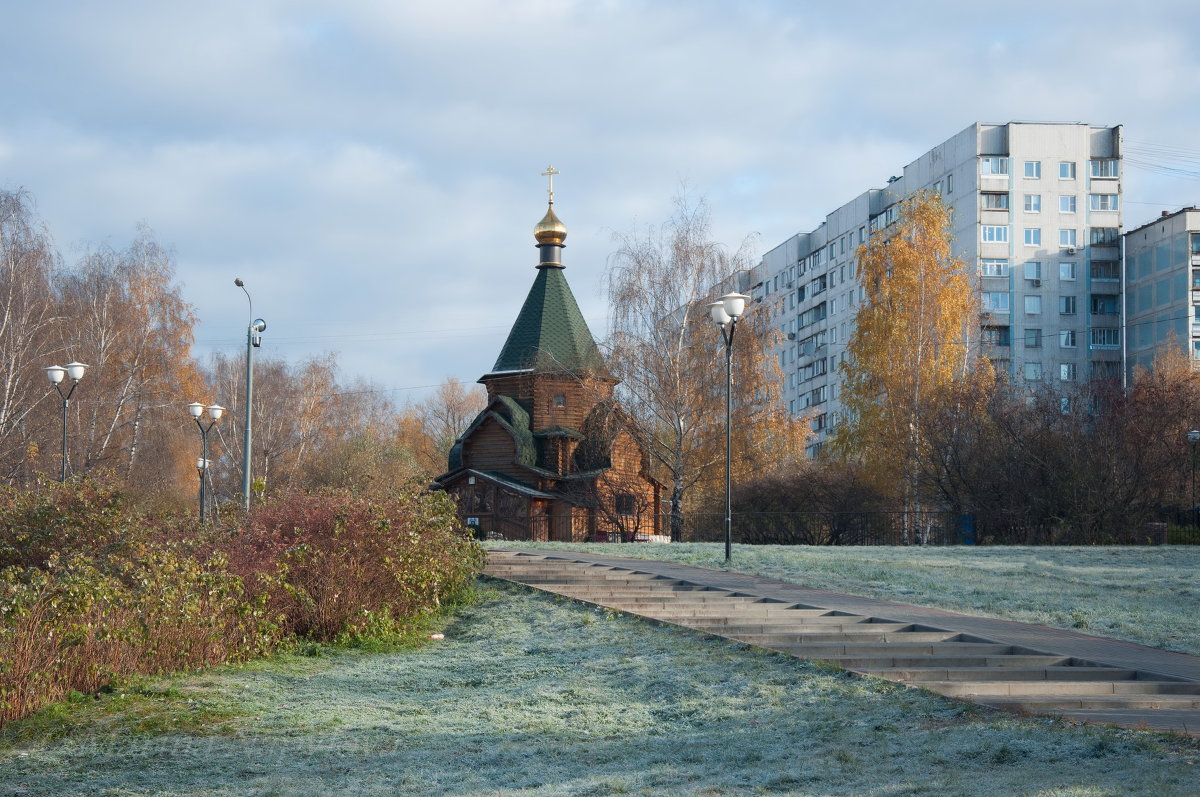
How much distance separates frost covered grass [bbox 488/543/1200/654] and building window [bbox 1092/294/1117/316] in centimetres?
4384

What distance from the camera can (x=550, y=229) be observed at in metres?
41.4

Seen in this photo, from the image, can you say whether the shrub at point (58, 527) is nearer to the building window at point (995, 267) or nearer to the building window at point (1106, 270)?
the building window at point (995, 267)

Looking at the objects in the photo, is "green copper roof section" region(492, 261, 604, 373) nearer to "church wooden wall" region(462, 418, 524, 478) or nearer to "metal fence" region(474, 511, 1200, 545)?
"church wooden wall" region(462, 418, 524, 478)

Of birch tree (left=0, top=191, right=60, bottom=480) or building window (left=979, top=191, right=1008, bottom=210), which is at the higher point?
building window (left=979, top=191, right=1008, bottom=210)

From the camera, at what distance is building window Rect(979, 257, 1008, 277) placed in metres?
64.0

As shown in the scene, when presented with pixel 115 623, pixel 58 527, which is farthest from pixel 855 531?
pixel 115 623

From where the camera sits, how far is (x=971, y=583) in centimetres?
1794

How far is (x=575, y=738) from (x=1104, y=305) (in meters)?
63.6

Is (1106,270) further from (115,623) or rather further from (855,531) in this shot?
(115,623)

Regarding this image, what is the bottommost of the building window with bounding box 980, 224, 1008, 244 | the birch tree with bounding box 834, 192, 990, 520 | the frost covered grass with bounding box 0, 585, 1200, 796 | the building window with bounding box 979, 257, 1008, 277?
the frost covered grass with bounding box 0, 585, 1200, 796

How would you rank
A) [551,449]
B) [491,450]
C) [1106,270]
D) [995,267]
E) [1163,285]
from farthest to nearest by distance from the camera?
[1106,270] < [995,267] < [1163,285] < [491,450] < [551,449]

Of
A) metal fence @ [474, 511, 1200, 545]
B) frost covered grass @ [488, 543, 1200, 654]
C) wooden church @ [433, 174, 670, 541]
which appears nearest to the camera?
frost covered grass @ [488, 543, 1200, 654]

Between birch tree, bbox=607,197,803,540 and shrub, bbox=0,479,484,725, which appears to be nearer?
shrub, bbox=0,479,484,725

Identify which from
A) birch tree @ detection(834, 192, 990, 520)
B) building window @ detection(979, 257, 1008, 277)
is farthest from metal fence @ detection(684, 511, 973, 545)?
building window @ detection(979, 257, 1008, 277)
